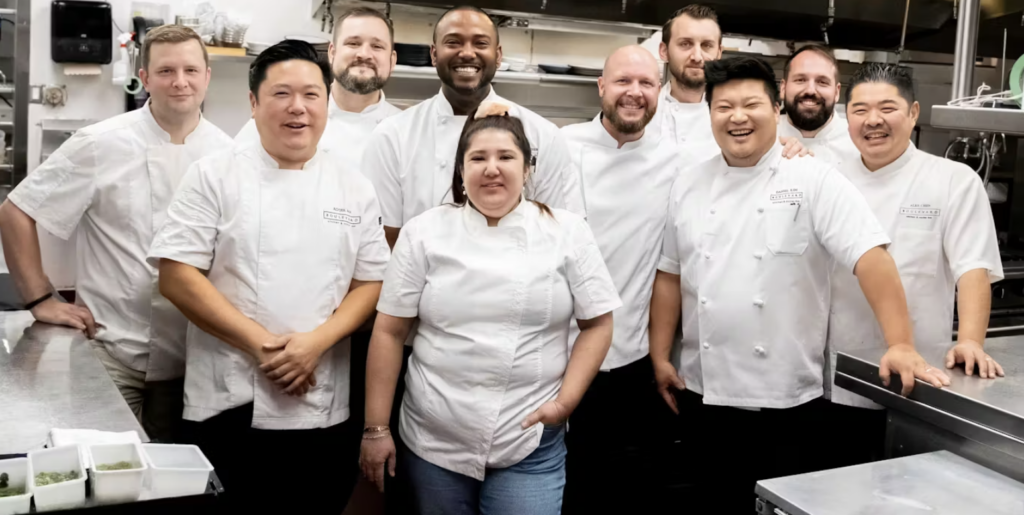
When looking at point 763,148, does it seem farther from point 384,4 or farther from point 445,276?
point 384,4

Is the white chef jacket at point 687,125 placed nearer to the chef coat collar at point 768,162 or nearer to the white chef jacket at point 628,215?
the white chef jacket at point 628,215

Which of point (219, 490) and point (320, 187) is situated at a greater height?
point (320, 187)

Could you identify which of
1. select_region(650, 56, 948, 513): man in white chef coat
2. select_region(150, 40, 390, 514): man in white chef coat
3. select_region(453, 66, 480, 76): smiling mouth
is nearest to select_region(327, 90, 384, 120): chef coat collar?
select_region(453, 66, 480, 76): smiling mouth

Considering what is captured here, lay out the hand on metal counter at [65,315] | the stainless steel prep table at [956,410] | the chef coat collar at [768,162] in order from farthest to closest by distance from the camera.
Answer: the chef coat collar at [768,162], the hand on metal counter at [65,315], the stainless steel prep table at [956,410]

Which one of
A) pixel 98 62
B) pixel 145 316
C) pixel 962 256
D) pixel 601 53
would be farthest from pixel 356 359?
pixel 601 53

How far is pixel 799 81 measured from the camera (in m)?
2.98

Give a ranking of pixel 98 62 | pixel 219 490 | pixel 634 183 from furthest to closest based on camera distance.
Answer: pixel 98 62 → pixel 634 183 → pixel 219 490

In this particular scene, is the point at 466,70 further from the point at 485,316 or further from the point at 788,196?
the point at 788,196

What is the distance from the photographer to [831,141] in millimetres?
Result: 2920

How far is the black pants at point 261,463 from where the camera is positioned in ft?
7.02

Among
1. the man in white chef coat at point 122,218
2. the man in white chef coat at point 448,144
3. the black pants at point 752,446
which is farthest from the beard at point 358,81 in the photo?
the black pants at point 752,446

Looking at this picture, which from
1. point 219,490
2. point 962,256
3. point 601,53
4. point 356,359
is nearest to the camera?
point 219,490

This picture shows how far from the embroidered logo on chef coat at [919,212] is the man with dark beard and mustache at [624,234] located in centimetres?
69

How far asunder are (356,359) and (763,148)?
131 centimetres
